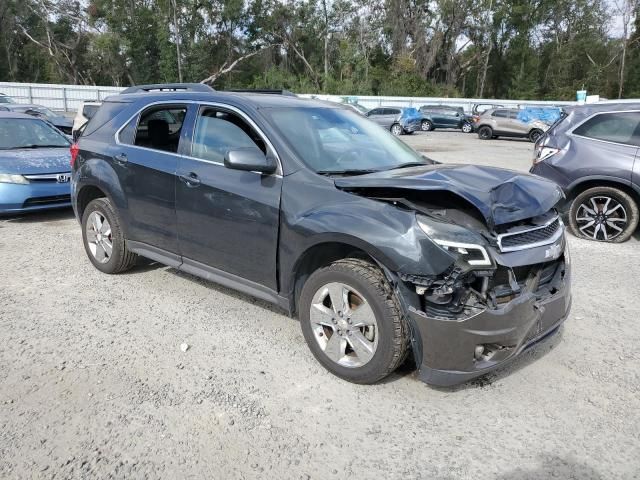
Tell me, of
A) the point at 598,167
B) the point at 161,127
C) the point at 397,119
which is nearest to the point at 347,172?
the point at 161,127

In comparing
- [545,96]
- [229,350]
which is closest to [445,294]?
[229,350]

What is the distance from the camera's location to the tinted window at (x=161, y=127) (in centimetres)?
456

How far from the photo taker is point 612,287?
17.4 ft

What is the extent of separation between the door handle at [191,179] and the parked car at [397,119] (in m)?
26.0

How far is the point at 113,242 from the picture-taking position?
5.18 m

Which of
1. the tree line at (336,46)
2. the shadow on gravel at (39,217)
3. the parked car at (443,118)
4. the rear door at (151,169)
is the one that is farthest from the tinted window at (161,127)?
the tree line at (336,46)

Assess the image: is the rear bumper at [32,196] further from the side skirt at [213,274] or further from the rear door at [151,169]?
the side skirt at [213,274]

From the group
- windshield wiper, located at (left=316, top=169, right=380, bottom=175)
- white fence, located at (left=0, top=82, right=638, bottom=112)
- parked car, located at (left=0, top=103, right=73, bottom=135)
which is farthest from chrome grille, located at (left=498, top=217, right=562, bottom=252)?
white fence, located at (left=0, top=82, right=638, bottom=112)

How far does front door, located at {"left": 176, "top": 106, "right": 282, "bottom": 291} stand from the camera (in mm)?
3773

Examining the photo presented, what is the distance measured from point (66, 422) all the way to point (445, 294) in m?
2.25

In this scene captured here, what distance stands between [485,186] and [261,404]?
1.95 metres

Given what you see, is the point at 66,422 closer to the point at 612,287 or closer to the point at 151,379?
the point at 151,379

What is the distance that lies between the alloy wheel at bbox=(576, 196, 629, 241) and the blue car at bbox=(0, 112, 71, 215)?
23.9 ft

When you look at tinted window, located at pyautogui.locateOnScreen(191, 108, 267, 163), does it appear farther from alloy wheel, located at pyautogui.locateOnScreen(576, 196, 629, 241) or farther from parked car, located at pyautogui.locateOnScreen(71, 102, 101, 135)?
parked car, located at pyautogui.locateOnScreen(71, 102, 101, 135)
